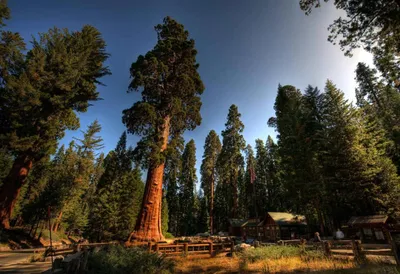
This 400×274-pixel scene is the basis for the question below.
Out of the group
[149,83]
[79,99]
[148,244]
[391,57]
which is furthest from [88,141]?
[391,57]

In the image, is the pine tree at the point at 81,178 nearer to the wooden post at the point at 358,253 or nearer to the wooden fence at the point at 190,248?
the wooden fence at the point at 190,248

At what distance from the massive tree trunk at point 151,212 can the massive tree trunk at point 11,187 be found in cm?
1503

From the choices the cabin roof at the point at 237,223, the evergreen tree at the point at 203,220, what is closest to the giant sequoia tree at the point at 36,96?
the cabin roof at the point at 237,223

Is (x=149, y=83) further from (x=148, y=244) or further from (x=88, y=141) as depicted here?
(x=88, y=141)

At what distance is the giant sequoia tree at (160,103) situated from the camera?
45.7 feet

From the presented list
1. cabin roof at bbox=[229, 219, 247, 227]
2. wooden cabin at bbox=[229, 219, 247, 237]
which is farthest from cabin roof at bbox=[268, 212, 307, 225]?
wooden cabin at bbox=[229, 219, 247, 237]

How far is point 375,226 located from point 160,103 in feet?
74.8

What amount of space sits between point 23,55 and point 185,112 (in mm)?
19845

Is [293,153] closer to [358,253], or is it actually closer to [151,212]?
[358,253]

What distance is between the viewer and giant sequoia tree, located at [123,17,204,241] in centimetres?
1392

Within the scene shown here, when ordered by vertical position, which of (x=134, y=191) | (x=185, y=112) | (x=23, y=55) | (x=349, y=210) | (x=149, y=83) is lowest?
(x=349, y=210)

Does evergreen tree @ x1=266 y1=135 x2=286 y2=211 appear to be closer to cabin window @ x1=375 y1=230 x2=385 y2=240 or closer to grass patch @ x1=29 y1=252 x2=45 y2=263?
cabin window @ x1=375 y1=230 x2=385 y2=240

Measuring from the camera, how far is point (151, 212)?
13.5 m

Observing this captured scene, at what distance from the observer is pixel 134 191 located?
37812 mm
